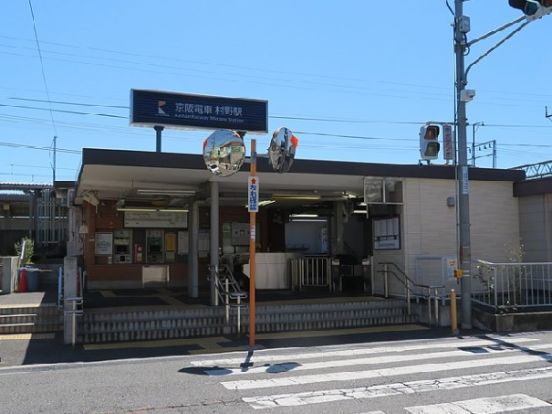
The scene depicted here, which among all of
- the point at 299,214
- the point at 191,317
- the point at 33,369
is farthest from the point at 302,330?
the point at 299,214

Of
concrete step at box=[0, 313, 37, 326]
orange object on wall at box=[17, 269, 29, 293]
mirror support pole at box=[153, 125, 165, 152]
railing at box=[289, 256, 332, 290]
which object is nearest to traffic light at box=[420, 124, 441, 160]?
railing at box=[289, 256, 332, 290]

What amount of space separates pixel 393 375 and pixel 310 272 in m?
11.1

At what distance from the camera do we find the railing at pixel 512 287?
13562 mm

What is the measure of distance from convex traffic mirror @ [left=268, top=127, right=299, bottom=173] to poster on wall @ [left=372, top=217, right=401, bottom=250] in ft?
20.1

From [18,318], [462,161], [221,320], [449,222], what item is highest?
[462,161]

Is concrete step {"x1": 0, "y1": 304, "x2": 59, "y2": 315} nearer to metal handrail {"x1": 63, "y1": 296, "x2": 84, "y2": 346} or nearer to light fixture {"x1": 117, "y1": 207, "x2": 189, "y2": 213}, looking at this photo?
metal handrail {"x1": 63, "y1": 296, "x2": 84, "y2": 346}

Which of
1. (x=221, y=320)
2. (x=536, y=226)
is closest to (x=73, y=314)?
(x=221, y=320)

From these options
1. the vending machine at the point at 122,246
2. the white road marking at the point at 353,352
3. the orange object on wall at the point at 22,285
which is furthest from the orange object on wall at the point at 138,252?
the white road marking at the point at 353,352

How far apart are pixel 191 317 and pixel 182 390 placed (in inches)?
222

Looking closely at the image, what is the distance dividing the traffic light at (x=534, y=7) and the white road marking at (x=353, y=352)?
595 cm

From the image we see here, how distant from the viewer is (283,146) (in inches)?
430

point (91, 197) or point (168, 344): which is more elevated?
point (91, 197)

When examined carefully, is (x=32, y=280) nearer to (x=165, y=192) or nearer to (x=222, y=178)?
(x=165, y=192)

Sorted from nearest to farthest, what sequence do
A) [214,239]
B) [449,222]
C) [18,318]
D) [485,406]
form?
[485,406], [18,318], [214,239], [449,222]
